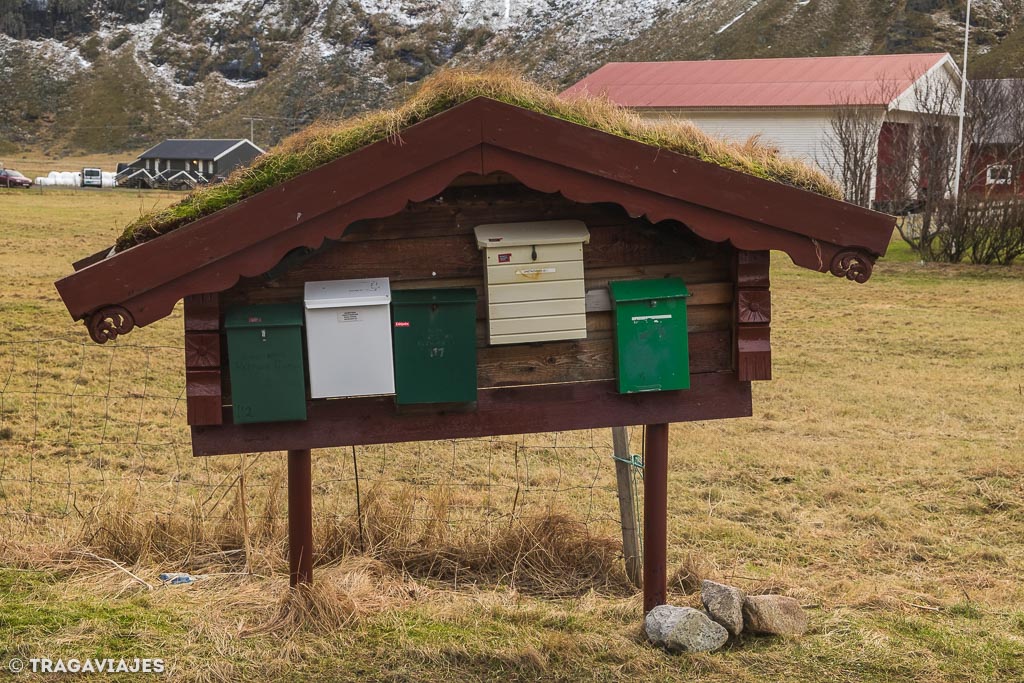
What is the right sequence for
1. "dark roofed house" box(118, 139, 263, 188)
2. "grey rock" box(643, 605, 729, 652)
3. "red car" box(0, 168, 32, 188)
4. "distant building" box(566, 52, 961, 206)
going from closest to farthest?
"grey rock" box(643, 605, 729, 652), "distant building" box(566, 52, 961, 206), "red car" box(0, 168, 32, 188), "dark roofed house" box(118, 139, 263, 188)

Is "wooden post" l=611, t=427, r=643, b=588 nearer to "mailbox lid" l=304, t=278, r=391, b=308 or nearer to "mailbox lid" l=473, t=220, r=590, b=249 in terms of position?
"mailbox lid" l=473, t=220, r=590, b=249

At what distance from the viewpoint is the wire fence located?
591cm

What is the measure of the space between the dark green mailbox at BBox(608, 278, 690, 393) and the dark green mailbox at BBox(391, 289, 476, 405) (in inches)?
25.3

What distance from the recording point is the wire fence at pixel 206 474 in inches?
233

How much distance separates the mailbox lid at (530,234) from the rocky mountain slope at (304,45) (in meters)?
88.4

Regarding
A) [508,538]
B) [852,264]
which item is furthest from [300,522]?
[852,264]

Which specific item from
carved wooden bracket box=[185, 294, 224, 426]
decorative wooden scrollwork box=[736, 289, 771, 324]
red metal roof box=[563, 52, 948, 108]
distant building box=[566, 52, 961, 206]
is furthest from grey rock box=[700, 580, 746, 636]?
red metal roof box=[563, 52, 948, 108]

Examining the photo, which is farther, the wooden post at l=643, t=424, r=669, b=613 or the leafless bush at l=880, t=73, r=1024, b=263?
the leafless bush at l=880, t=73, r=1024, b=263

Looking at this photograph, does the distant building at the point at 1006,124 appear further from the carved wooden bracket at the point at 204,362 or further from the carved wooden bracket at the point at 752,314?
the carved wooden bracket at the point at 204,362

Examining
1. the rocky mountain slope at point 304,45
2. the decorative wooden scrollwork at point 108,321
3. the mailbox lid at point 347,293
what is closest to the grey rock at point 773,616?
the mailbox lid at point 347,293

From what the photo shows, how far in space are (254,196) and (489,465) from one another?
15.0 ft

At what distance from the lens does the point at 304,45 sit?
432ft

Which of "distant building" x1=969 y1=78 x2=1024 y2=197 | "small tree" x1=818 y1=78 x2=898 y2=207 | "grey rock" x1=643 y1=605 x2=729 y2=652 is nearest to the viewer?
"grey rock" x1=643 y1=605 x2=729 y2=652

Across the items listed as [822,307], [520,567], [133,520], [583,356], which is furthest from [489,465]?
[822,307]
